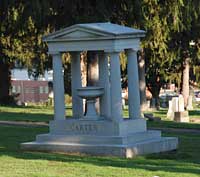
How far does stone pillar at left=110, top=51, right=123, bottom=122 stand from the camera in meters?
16.4

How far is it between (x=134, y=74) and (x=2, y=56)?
26.8m

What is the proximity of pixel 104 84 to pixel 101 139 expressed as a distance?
2.43 m

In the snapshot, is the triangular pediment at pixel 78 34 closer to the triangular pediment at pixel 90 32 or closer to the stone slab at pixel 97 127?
the triangular pediment at pixel 90 32

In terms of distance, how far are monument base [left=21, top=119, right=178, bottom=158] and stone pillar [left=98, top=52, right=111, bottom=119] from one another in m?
0.93

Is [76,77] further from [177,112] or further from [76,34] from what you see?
[177,112]

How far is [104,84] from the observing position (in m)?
18.2

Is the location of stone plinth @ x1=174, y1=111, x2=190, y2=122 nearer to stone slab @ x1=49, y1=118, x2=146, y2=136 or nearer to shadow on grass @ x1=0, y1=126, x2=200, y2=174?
shadow on grass @ x1=0, y1=126, x2=200, y2=174

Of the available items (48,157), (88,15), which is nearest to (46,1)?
(88,15)

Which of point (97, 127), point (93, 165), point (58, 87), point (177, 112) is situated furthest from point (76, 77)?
point (177, 112)

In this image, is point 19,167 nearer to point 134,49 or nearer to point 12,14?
point 134,49

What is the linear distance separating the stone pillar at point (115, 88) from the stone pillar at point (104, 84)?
0.87 meters

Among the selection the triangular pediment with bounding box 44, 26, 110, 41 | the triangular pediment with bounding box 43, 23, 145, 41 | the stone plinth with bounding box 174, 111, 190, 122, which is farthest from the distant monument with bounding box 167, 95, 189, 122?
the triangular pediment with bounding box 44, 26, 110, 41

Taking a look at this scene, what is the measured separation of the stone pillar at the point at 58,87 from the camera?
676 inches

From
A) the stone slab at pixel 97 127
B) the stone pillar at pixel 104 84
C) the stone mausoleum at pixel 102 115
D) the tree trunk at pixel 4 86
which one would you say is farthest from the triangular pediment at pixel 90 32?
the tree trunk at pixel 4 86
